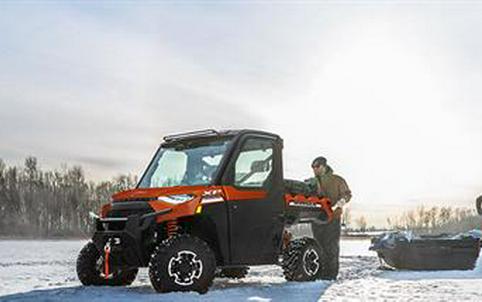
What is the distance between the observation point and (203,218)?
979 cm

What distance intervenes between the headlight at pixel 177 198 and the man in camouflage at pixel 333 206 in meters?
3.02

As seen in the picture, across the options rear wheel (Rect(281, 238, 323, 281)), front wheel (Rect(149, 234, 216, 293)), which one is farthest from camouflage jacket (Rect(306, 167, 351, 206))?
front wheel (Rect(149, 234, 216, 293))

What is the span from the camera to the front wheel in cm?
916

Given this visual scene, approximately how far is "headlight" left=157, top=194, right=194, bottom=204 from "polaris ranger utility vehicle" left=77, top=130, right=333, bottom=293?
0.04ft

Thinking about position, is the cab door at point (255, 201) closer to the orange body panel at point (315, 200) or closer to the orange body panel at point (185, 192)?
the orange body panel at point (185, 192)

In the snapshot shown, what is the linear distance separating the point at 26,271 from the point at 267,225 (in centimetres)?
607

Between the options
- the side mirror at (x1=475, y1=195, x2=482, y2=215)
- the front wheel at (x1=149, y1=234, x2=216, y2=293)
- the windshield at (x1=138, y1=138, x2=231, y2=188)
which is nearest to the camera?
the front wheel at (x1=149, y1=234, x2=216, y2=293)

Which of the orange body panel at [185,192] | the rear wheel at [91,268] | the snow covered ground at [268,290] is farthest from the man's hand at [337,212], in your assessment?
the rear wheel at [91,268]

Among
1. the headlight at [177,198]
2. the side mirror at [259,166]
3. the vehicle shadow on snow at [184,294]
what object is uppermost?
the side mirror at [259,166]

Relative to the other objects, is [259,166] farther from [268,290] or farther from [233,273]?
[233,273]

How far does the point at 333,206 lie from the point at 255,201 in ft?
9.11

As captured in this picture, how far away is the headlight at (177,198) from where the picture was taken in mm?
9664

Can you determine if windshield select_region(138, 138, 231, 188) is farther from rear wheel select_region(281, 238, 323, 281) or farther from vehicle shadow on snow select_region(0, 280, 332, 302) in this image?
rear wheel select_region(281, 238, 323, 281)

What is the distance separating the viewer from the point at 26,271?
47.2 feet
